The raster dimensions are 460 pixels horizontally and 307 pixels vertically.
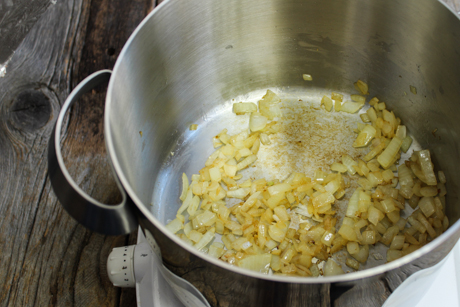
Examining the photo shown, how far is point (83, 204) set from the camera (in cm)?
56

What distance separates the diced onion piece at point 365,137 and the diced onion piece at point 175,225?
1.50 feet

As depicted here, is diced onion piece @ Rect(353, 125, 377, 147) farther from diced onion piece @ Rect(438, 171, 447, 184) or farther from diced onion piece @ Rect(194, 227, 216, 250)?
diced onion piece @ Rect(194, 227, 216, 250)

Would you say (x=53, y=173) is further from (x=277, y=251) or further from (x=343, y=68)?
(x=343, y=68)

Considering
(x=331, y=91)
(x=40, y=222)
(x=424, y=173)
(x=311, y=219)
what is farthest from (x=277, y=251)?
(x=40, y=222)

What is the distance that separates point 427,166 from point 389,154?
8 centimetres

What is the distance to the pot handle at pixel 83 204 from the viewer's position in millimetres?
553

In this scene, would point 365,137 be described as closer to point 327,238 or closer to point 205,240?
point 327,238

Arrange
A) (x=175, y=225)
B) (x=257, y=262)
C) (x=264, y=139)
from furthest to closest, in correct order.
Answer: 1. (x=264, y=139)
2. (x=175, y=225)
3. (x=257, y=262)

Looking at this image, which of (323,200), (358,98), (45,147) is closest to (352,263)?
(323,200)

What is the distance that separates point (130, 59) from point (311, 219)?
0.50 m

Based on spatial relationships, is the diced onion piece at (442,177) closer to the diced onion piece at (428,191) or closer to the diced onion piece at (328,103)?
the diced onion piece at (428,191)

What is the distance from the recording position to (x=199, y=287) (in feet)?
2.06

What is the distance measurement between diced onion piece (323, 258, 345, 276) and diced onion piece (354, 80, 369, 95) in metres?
0.47

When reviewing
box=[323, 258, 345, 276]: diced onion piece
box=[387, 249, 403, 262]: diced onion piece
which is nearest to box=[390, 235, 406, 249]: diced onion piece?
box=[387, 249, 403, 262]: diced onion piece
